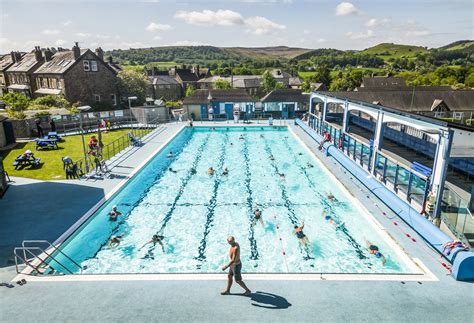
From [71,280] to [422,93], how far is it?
1927 inches

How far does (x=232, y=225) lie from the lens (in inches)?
509

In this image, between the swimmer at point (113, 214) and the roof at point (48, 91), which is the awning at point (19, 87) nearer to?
the roof at point (48, 91)

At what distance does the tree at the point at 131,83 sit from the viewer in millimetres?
43844

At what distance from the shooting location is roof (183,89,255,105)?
3606 cm

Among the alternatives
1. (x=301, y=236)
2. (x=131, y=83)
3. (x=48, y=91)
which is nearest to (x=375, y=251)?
(x=301, y=236)

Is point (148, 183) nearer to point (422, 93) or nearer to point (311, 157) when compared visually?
point (311, 157)

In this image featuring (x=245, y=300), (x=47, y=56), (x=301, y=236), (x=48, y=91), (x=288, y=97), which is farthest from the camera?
(x=47, y=56)

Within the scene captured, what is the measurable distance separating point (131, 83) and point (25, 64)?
57.4ft

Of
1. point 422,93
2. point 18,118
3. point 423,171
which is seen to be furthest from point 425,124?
point 422,93

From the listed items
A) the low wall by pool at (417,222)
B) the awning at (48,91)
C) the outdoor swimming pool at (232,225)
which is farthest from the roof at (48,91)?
the low wall by pool at (417,222)

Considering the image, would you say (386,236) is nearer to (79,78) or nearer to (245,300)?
(245,300)

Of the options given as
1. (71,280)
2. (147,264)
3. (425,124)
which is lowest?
(147,264)

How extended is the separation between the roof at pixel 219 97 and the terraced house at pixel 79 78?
1308 centimetres

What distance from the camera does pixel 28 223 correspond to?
1127 cm
